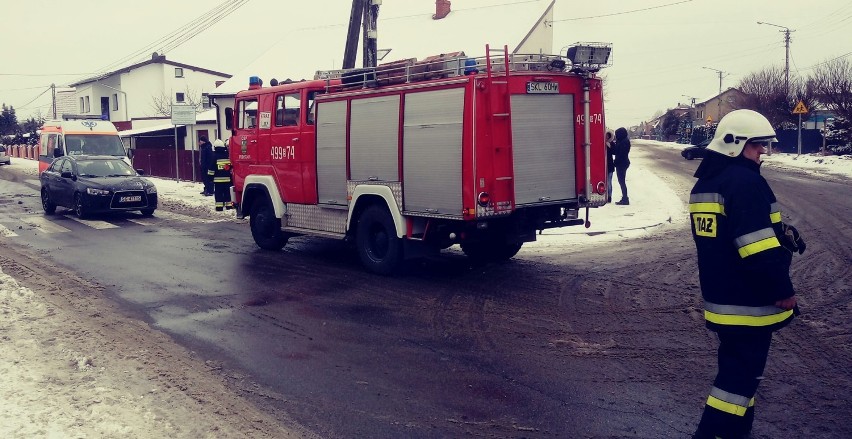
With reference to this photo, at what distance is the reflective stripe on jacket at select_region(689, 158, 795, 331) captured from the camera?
3977mm

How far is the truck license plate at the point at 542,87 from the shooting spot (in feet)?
30.0

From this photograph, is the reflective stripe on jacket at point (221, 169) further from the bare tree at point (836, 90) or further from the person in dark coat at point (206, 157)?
the bare tree at point (836, 90)

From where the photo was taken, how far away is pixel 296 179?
11.4 meters

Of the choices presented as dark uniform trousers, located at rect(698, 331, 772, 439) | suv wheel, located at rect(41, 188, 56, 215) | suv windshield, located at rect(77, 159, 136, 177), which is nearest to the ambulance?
suv wheel, located at rect(41, 188, 56, 215)

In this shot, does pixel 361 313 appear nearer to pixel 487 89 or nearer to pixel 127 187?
pixel 487 89

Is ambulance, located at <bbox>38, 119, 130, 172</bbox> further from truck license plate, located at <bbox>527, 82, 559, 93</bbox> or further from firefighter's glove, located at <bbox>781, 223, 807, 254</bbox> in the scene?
firefighter's glove, located at <bbox>781, 223, 807, 254</bbox>

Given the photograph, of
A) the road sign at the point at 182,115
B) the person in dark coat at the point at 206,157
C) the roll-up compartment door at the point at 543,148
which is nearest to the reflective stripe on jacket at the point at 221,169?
the person in dark coat at the point at 206,157

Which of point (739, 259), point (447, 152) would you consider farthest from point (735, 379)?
point (447, 152)

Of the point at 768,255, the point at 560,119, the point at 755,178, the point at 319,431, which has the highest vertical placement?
the point at 560,119

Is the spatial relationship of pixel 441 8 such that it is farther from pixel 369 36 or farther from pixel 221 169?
pixel 221 169

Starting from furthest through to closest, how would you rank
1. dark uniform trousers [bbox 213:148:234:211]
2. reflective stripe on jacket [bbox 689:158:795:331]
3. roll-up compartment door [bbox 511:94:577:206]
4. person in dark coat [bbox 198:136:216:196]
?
1. person in dark coat [bbox 198:136:216:196]
2. dark uniform trousers [bbox 213:148:234:211]
3. roll-up compartment door [bbox 511:94:577:206]
4. reflective stripe on jacket [bbox 689:158:795:331]

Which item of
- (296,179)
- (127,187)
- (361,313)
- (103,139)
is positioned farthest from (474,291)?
(103,139)

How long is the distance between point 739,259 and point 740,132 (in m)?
0.72

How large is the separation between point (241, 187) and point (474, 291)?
550 centimetres
